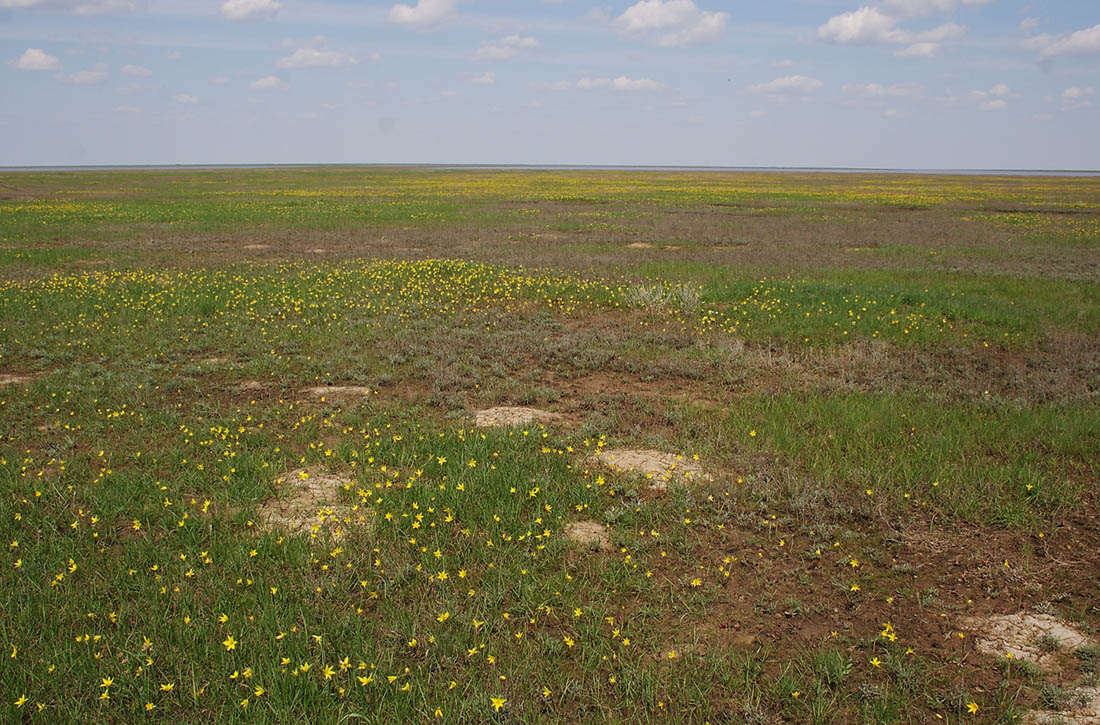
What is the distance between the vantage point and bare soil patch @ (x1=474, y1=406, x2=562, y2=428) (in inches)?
291

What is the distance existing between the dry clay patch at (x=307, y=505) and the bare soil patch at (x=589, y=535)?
5.60 ft

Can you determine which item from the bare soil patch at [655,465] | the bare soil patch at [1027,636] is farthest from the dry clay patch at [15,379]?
the bare soil patch at [1027,636]

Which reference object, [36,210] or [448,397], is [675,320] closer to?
[448,397]

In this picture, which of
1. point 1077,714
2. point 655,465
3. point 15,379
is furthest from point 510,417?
point 15,379

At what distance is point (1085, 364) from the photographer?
375 inches

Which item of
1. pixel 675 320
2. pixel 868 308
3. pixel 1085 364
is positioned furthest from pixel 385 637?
pixel 868 308

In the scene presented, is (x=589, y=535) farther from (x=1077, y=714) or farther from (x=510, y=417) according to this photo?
(x=1077, y=714)

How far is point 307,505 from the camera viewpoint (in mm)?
A: 5570

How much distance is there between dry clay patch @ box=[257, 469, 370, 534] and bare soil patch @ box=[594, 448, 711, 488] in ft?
8.16

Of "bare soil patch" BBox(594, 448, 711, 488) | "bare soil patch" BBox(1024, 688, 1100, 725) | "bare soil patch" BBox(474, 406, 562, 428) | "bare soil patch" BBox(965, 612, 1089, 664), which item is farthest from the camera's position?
"bare soil patch" BBox(474, 406, 562, 428)

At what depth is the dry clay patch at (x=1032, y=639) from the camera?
3.53 metres

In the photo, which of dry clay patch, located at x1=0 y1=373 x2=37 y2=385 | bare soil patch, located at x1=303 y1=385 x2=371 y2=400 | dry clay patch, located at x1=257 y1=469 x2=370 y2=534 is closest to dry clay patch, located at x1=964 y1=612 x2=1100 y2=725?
dry clay patch, located at x1=257 y1=469 x2=370 y2=534

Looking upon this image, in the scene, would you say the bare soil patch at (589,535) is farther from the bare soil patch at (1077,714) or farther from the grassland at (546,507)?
the bare soil patch at (1077,714)

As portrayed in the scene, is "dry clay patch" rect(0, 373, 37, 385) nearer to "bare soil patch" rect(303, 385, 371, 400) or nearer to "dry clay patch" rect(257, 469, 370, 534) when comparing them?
"bare soil patch" rect(303, 385, 371, 400)
